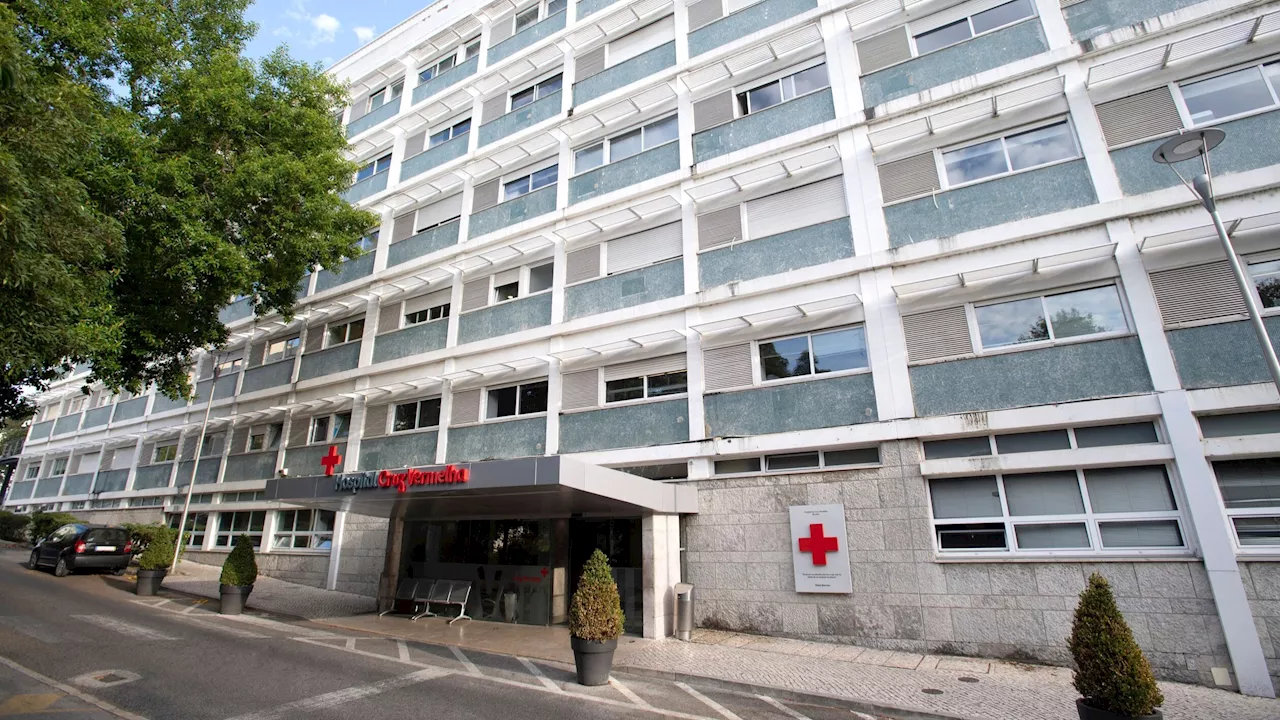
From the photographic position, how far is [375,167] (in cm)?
2212

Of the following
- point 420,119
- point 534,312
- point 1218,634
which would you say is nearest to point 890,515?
point 1218,634

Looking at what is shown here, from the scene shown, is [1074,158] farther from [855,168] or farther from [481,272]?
[481,272]

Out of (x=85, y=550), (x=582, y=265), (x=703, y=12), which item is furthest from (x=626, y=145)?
(x=85, y=550)

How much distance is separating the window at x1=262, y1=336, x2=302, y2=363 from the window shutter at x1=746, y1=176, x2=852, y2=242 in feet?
53.8

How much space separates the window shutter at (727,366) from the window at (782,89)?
18.5ft

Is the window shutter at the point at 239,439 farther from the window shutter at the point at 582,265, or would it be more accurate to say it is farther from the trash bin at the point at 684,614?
the trash bin at the point at 684,614

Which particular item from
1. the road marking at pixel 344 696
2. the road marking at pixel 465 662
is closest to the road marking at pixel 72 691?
the road marking at pixel 344 696

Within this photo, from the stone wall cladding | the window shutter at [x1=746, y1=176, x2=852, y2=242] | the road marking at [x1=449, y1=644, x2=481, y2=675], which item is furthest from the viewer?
the window shutter at [x1=746, y1=176, x2=852, y2=242]

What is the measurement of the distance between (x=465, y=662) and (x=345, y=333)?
14.0 metres

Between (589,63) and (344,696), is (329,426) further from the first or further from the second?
(344,696)

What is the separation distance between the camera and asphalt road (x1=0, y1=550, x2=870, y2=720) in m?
6.73

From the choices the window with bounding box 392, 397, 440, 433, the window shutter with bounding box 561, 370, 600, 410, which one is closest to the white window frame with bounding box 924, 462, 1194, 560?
the window shutter with bounding box 561, 370, 600, 410

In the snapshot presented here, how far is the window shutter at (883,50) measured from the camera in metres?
12.5

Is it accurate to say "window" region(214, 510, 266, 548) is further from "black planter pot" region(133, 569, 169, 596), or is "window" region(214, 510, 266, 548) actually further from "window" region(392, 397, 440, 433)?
"window" region(392, 397, 440, 433)
